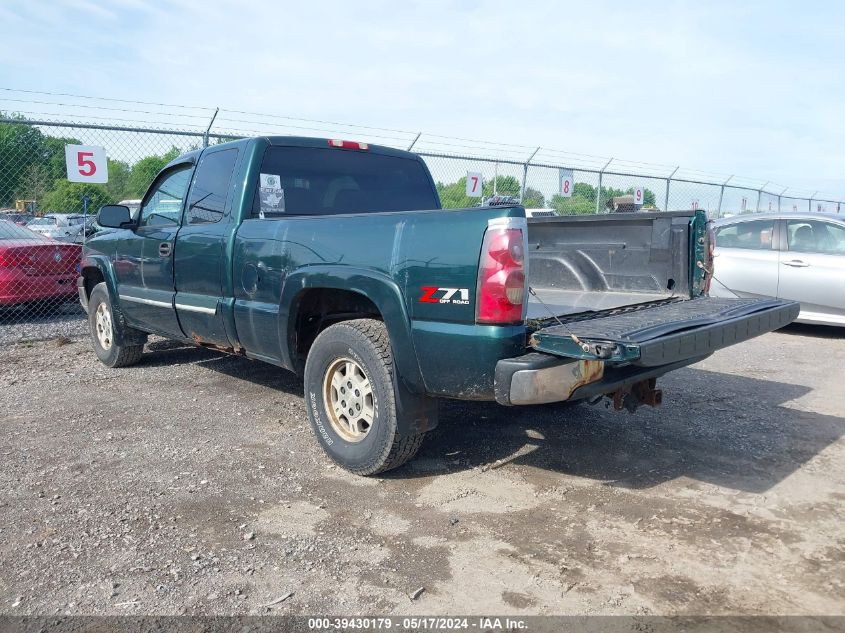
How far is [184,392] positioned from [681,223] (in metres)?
4.09

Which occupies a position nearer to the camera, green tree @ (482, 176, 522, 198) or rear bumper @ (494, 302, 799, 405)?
rear bumper @ (494, 302, 799, 405)

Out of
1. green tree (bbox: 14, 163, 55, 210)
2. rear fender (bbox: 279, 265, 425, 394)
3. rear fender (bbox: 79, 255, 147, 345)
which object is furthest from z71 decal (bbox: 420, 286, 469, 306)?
green tree (bbox: 14, 163, 55, 210)

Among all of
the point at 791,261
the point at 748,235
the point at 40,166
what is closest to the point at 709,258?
the point at 791,261

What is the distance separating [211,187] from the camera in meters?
5.08

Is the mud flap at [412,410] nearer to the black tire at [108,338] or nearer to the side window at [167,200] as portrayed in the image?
the side window at [167,200]

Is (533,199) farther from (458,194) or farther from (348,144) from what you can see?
(348,144)

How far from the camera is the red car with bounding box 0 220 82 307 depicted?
27.3 feet

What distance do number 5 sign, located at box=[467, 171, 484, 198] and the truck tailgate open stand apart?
28.6 feet

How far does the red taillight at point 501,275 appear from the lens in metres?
3.18

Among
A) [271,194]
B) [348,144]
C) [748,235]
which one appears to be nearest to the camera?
[271,194]

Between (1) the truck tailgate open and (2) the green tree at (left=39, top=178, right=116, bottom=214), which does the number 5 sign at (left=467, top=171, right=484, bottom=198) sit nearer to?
(1) the truck tailgate open

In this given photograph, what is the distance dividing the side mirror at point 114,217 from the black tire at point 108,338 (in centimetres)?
83

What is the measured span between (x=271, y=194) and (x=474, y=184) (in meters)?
8.29

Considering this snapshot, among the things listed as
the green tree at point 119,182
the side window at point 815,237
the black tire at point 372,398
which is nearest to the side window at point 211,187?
the black tire at point 372,398
